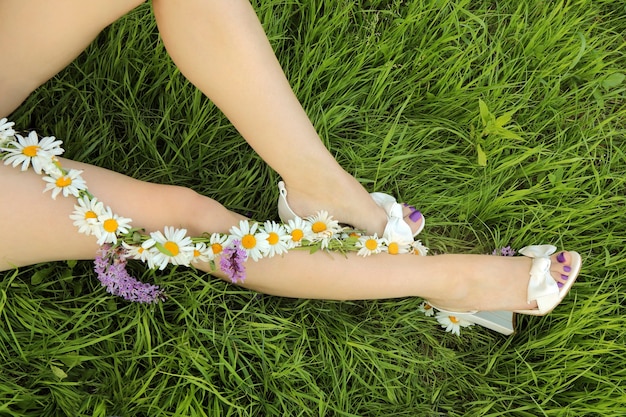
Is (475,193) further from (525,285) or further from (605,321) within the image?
(605,321)

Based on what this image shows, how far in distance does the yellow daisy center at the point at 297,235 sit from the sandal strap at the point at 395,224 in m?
0.21

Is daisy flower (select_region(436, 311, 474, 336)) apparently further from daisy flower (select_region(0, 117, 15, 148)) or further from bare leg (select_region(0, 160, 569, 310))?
daisy flower (select_region(0, 117, 15, 148))

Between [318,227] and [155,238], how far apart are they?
335mm

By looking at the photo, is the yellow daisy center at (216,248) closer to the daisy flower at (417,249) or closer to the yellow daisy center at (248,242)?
the yellow daisy center at (248,242)

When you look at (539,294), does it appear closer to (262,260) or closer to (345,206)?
(345,206)

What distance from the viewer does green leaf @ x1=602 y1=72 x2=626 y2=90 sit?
62.5 inches

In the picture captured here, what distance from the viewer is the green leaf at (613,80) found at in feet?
5.21

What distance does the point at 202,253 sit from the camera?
3.56ft

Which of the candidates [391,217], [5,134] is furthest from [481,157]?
[5,134]

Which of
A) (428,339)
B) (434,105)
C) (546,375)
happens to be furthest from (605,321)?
(434,105)

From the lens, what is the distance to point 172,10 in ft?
3.18

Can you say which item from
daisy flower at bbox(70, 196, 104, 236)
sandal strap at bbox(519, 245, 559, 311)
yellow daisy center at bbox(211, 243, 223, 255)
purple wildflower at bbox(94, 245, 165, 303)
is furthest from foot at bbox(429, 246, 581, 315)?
daisy flower at bbox(70, 196, 104, 236)

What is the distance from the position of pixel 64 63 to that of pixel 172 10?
0.92 feet

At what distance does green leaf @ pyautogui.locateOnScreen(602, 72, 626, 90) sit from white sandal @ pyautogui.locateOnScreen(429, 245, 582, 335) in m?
0.56
